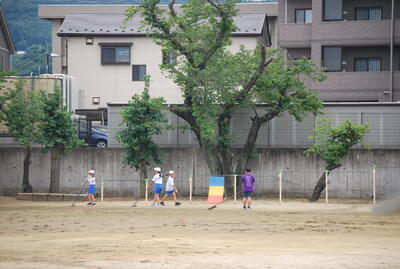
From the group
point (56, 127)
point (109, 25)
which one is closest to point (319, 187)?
point (56, 127)

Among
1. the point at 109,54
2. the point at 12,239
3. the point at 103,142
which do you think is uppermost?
→ the point at 109,54

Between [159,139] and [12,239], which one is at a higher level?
[159,139]

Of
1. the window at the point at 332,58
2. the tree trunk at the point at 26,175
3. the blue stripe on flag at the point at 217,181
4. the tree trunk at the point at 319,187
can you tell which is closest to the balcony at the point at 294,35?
the window at the point at 332,58

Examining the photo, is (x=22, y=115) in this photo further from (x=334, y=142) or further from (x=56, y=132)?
(x=334, y=142)

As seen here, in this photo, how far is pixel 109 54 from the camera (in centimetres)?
5822

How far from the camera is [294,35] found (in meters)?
50.5

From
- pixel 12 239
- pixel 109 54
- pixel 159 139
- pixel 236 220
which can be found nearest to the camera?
pixel 12 239

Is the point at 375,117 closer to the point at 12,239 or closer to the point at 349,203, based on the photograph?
the point at 349,203

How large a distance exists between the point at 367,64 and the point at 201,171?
16.0 m

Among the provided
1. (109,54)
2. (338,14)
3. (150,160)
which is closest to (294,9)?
(338,14)

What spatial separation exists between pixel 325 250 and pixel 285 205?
51.0 feet

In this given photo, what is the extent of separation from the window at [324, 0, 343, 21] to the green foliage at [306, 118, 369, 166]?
15.2 m

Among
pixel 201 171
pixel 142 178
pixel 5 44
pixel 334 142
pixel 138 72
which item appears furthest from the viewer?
pixel 5 44

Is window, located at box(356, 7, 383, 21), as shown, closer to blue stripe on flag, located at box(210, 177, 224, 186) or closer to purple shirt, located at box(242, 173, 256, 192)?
blue stripe on flag, located at box(210, 177, 224, 186)
